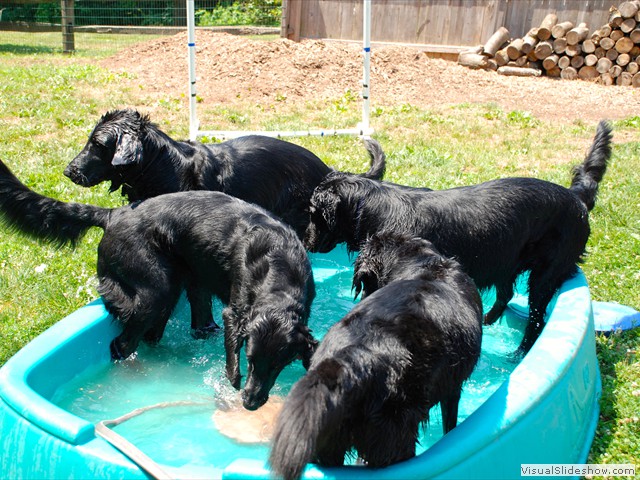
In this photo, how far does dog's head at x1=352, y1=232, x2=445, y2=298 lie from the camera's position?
4.04m

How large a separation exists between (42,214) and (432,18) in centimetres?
1474

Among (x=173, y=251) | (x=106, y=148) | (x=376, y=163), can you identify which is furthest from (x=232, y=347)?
(x=376, y=163)

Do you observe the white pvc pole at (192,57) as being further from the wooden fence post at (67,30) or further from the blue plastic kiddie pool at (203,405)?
the wooden fence post at (67,30)

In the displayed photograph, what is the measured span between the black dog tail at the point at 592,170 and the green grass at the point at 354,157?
0.98m

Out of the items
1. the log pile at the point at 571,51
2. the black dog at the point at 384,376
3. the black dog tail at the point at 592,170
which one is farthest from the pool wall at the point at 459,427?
the log pile at the point at 571,51

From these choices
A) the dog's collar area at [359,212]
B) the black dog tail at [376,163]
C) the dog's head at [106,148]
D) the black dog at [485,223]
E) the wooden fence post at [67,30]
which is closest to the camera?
the black dog at [485,223]

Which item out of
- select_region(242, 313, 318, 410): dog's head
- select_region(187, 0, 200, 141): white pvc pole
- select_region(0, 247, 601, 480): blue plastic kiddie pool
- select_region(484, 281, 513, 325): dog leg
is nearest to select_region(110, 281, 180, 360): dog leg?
select_region(0, 247, 601, 480): blue plastic kiddie pool

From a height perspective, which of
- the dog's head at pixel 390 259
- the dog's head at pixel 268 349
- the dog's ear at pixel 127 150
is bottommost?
the dog's head at pixel 268 349

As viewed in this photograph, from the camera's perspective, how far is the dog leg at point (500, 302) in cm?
515

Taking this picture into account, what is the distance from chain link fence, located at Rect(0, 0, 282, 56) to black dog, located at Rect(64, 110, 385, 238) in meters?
14.3

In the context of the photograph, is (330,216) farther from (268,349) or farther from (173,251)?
(268,349)

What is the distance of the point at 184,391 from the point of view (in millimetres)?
4656

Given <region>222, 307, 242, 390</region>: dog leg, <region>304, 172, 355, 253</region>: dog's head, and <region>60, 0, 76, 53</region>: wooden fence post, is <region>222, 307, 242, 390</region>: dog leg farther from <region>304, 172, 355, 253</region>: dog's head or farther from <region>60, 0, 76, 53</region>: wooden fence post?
<region>60, 0, 76, 53</region>: wooden fence post

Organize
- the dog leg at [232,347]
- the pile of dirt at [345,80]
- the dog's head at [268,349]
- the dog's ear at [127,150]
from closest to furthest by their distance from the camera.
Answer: the dog's head at [268,349], the dog leg at [232,347], the dog's ear at [127,150], the pile of dirt at [345,80]
